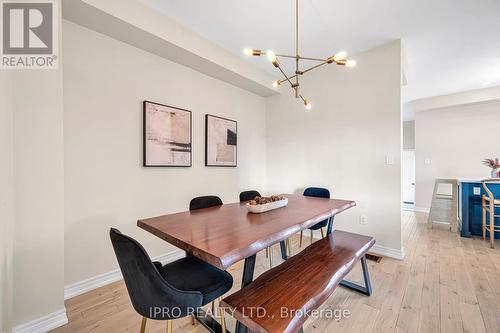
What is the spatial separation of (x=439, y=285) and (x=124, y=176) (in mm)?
3288

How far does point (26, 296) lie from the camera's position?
4.75 ft

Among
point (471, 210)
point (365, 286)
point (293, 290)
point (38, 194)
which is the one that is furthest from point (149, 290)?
point (471, 210)

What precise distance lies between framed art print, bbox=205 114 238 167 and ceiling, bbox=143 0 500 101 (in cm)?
99

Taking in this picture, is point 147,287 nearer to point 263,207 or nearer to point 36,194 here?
point 263,207

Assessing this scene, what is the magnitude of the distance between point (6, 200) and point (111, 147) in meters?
0.96

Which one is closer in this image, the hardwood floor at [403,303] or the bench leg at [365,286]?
the hardwood floor at [403,303]

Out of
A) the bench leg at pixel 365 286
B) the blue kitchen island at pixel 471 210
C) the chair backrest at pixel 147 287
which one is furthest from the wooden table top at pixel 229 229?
the blue kitchen island at pixel 471 210

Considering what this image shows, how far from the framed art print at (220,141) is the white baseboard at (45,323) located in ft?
6.56

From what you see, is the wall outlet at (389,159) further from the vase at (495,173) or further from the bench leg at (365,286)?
the vase at (495,173)

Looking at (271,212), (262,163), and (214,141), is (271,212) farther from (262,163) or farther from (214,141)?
(262,163)

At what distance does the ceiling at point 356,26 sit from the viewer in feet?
6.64

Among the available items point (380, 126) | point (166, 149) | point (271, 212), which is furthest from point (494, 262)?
point (166, 149)

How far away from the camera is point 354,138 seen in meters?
2.98

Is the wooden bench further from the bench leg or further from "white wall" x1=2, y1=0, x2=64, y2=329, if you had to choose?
"white wall" x1=2, y1=0, x2=64, y2=329
